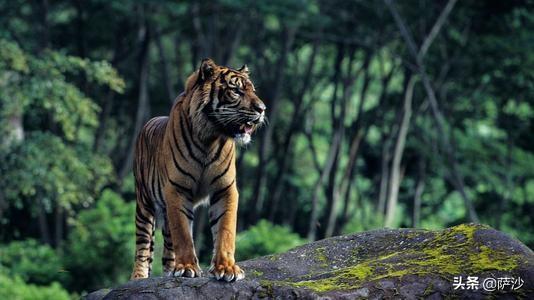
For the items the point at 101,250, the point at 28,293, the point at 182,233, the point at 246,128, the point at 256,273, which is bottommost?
the point at 28,293

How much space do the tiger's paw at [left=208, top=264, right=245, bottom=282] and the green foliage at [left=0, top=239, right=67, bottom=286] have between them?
1504cm

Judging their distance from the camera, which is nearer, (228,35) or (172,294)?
(172,294)

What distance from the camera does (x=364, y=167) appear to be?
37.7m

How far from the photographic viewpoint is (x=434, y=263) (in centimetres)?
855

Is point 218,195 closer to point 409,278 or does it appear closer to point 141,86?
point 409,278

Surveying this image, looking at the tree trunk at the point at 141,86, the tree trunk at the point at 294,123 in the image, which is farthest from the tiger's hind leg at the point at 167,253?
the tree trunk at the point at 294,123

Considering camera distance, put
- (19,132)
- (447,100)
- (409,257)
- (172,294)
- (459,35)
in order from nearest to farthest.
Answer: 1. (172,294)
2. (409,257)
3. (19,132)
4. (459,35)
5. (447,100)

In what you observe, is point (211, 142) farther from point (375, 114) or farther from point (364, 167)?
point (364, 167)

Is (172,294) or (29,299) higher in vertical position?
(172,294)

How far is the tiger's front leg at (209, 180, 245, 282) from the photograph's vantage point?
8.29 meters

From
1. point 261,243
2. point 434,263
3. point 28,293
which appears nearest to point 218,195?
point 434,263

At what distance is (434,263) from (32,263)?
55.7ft

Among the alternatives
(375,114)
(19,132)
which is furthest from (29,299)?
(375,114)

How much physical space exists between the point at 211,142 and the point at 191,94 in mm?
422
